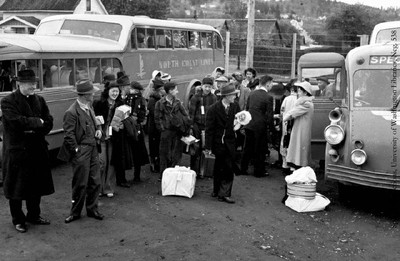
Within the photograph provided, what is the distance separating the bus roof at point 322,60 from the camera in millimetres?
10070

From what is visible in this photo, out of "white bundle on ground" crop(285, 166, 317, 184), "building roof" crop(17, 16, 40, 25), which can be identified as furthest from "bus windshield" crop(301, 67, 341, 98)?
"building roof" crop(17, 16, 40, 25)

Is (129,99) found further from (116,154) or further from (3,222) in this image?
(3,222)

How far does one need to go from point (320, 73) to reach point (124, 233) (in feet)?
18.7

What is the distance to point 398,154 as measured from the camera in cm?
699

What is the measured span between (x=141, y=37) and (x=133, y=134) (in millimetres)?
4894

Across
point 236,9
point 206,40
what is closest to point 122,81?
point 206,40

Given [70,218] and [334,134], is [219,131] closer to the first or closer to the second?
[334,134]

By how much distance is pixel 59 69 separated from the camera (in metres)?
9.36

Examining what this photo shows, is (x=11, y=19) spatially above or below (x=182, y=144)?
above

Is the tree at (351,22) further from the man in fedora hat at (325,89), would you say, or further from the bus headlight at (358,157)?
the bus headlight at (358,157)

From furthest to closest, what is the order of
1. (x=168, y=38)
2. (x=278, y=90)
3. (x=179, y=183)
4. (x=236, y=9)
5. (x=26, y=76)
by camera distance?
1. (x=236, y=9)
2. (x=168, y=38)
3. (x=278, y=90)
4. (x=179, y=183)
5. (x=26, y=76)

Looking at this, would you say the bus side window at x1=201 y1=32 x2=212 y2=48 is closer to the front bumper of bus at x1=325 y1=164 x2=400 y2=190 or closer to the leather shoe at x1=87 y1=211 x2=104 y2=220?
the front bumper of bus at x1=325 y1=164 x2=400 y2=190

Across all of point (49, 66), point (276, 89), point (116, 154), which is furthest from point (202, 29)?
point (116, 154)

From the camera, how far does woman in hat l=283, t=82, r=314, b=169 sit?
8.30 metres
